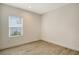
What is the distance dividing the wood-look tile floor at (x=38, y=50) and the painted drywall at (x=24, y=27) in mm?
99

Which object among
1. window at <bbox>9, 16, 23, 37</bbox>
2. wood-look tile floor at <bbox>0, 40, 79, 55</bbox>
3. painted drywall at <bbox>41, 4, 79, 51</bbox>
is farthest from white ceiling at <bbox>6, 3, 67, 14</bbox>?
wood-look tile floor at <bbox>0, 40, 79, 55</bbox>

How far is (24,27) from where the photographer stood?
1736 millimetres

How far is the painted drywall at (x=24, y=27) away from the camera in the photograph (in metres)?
1.58

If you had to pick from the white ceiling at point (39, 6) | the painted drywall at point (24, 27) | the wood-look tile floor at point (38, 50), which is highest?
the white ceiling at point (39, 6)

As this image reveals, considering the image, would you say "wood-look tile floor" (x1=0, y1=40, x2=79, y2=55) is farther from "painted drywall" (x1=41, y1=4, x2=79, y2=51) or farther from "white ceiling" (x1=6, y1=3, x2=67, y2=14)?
"white ceiling" (x1=6, y1=3, x2=67, y2=14)

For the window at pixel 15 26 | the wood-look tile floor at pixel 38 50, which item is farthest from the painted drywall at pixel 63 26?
the window at pixel 15 26

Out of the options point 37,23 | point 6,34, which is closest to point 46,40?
point 37,23

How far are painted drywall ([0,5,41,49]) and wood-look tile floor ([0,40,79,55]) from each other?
10cm

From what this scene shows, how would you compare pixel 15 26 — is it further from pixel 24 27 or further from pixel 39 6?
pixel 39 6

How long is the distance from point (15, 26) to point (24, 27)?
18 cm

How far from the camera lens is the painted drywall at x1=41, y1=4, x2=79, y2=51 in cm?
162

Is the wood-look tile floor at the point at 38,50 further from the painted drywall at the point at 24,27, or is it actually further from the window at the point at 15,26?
the window at the point at 15,26

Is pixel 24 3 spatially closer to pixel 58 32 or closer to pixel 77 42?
pixel 58 32

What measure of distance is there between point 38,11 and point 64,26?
0.60m
